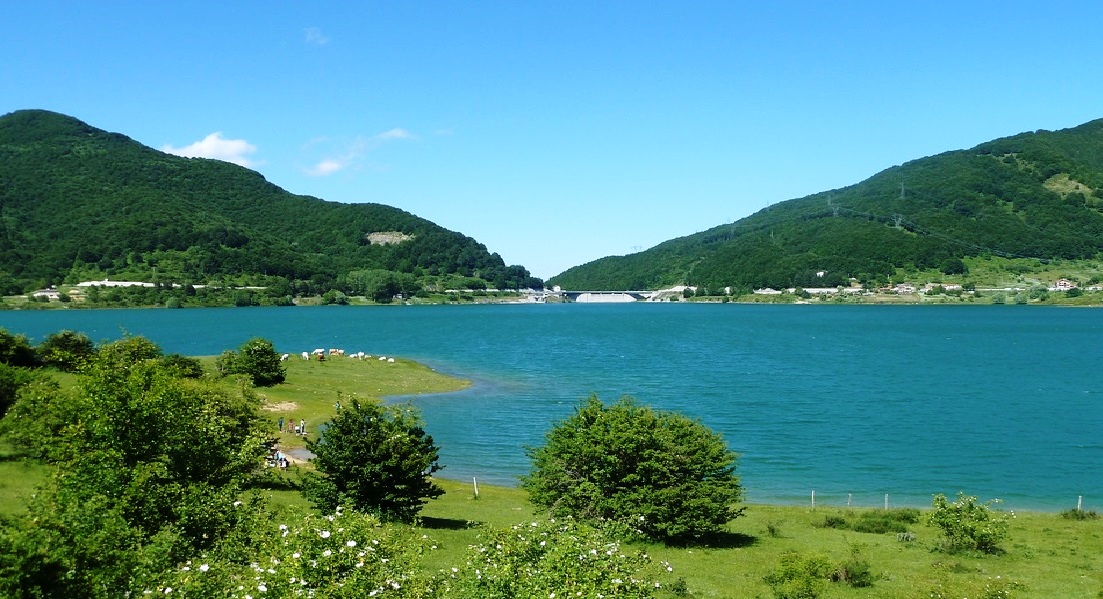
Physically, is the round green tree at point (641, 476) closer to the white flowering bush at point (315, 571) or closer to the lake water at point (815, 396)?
the lake water at point (815, 396)

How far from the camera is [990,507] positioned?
135ft

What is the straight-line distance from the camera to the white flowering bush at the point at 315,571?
37.8ft

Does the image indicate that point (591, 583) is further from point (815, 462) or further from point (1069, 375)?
point (1069, 375)

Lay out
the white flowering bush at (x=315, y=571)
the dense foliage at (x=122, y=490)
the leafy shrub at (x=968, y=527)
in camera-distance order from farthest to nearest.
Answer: the leafy shrub at (x=968, y=527) → the white flowering bush at (x=315, y=571) → the dense foliage at (x=122, y=490)

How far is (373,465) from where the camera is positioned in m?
27.5

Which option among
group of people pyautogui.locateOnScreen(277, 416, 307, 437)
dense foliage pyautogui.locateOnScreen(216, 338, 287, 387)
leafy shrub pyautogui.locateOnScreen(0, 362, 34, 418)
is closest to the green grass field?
leafy shrub pyautogui.locateOnScreen(0, 362, 34, 418)

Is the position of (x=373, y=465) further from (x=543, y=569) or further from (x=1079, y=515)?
(x=1079, y=515)

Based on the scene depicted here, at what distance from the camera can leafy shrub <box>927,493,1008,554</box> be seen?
29.0m

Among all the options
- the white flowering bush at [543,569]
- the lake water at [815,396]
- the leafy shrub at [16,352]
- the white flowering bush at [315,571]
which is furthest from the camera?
the lake water at [815,396]

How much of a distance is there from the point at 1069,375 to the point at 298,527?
4393 inches

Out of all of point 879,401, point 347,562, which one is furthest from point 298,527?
point 879,401

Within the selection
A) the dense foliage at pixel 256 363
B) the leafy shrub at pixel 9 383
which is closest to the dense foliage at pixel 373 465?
the leafy shrub at pixel 9 383

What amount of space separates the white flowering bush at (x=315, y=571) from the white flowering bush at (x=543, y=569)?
34.4 inches

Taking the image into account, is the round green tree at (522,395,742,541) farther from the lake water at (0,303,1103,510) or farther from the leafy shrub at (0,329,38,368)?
the leafy shrub at (0,329,38,368)
